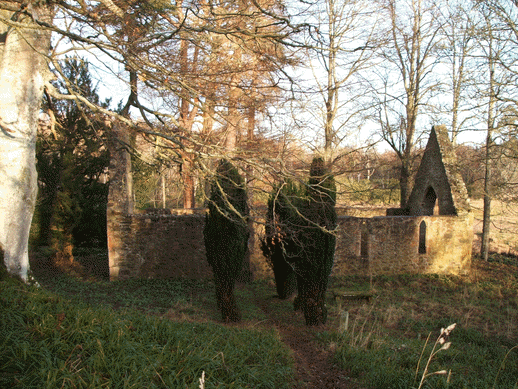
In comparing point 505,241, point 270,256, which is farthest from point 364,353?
point 505,241

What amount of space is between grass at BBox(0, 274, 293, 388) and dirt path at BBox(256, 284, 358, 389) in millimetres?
376

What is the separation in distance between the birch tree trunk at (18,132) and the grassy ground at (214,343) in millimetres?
789

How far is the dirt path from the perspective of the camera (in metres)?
4.71

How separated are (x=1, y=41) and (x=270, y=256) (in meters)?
7.24

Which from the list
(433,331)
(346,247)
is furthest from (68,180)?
(433,331)

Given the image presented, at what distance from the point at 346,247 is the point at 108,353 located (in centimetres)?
1134

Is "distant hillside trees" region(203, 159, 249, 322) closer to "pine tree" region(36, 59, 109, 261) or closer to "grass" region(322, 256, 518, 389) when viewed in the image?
"grass" region(322, 256, 518, 389)

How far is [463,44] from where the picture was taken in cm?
1514

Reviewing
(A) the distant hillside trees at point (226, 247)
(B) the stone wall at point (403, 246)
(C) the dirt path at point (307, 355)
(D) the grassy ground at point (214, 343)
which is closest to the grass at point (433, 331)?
(D) the grassy ground at point (214, 343)

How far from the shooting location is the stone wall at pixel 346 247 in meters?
12.3

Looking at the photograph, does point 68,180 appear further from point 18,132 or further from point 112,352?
point 112,352

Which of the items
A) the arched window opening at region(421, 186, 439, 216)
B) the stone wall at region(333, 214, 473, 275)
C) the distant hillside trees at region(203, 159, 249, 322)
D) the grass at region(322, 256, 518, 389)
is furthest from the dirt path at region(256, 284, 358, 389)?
the arched window opening at region(421, 186, 439, 216)

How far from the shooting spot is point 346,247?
45.2 ft

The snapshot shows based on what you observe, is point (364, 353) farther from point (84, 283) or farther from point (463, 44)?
point (463, 44)
